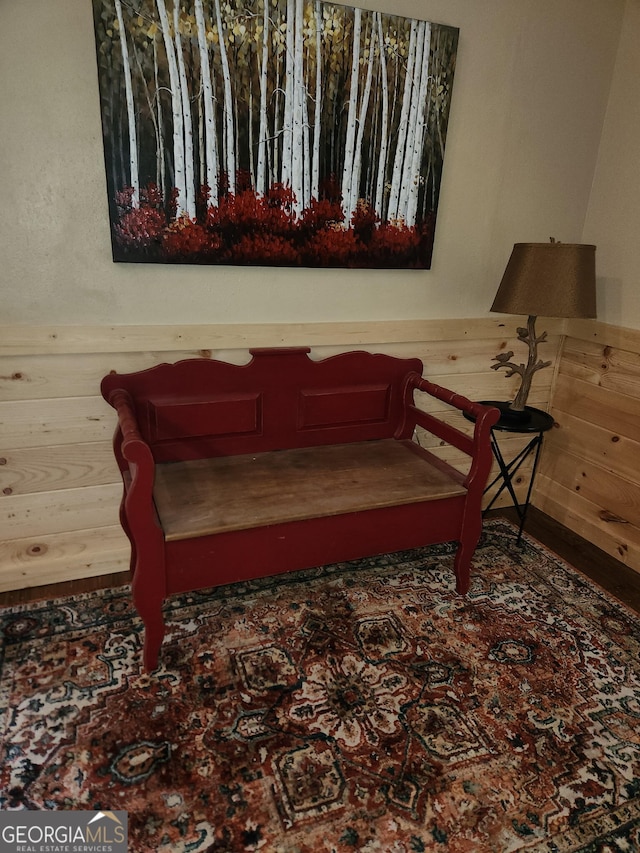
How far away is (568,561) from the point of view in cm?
239

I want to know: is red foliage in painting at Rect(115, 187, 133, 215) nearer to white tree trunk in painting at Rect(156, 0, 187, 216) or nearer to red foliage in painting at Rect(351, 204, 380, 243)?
white tree trunk in painting at Rect(156, 0, 187, 216)

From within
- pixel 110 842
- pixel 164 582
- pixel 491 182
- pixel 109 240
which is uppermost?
pixel 491 182

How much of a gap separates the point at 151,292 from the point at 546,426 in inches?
66.6

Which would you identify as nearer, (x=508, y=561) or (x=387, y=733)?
(x=387, y=733)

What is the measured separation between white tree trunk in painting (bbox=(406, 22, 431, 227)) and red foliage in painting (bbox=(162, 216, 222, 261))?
796 millimetres

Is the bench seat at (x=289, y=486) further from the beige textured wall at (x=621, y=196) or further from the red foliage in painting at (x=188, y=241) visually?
the beige textured wall at (x=621, y=196)

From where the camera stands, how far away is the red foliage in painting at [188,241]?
1.84m

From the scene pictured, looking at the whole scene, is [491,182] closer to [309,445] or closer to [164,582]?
[309,445]

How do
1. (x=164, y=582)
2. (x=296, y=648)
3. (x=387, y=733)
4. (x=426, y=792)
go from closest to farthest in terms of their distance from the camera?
(x=426, y=792) → (x=387, y=733) → (x=164, y=582) → (x=296, y=648)

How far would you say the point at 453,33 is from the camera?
1969mm

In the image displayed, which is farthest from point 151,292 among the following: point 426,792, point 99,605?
point 426,792

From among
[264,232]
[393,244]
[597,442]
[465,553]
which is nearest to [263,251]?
[264,232]
